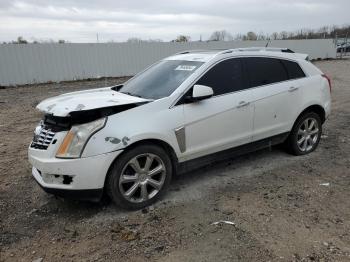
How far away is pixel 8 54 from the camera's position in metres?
17.3

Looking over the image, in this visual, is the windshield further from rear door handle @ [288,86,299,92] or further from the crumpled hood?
rear door handle @ [288,86,299,92]

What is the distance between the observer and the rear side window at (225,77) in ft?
15.1

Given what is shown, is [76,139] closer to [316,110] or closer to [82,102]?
[82,102]

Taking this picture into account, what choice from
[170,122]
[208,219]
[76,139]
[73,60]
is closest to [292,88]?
[170,122]

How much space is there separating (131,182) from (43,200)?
1.23 m

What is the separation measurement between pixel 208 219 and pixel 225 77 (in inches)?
73.7

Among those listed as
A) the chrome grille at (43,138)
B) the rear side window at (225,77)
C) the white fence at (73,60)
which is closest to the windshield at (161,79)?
the rear side window at (225,77)

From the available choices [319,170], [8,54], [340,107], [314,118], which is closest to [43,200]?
[319,170]

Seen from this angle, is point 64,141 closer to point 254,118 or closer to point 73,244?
point 73,244

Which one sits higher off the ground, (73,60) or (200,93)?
(200,93)

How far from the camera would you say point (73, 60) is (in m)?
19.2

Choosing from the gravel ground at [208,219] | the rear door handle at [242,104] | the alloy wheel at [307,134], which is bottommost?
the gravel ground at [208,219]

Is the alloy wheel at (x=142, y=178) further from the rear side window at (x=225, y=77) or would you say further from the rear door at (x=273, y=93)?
the rear door at (x=273, y=93)

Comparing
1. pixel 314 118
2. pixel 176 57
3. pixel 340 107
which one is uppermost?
pixel 176 57
